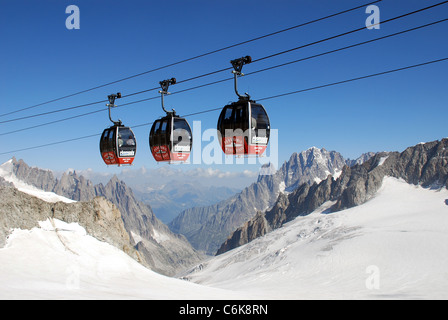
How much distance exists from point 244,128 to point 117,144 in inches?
426

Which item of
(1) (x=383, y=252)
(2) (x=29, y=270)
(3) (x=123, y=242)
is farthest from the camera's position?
(1) (x=383, y=252)

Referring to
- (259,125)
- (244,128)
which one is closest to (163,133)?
(244,128)

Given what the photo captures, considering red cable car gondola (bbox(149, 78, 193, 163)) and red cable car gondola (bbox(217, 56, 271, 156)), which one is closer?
red cable car gondola (bbox(217, 56, 271, 156))

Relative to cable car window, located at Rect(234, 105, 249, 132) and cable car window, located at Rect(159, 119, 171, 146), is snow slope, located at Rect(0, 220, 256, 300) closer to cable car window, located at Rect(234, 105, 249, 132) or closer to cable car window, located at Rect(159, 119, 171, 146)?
cable car window, located at Rect(159, 119, 171, 146)

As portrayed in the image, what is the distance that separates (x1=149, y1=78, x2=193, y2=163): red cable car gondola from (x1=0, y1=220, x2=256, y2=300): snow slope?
8535 mm

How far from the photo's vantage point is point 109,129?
90.7ft

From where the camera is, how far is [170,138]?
23.5m

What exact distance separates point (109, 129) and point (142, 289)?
37.4ft

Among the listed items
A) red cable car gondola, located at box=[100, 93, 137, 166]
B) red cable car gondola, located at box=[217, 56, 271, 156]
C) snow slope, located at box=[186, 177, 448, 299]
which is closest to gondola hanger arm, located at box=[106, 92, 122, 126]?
red cable car gondola, located at box=[100, 93, 137, 166]

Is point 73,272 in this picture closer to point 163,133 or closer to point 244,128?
point 163,133

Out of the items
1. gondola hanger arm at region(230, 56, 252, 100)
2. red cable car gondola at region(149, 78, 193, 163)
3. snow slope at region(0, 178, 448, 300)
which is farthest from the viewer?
snow slope at region(0, 178, 448, 300)

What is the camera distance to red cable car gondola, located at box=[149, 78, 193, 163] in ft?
77.1
